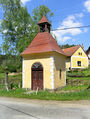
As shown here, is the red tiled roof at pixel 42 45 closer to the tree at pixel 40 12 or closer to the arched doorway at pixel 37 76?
the arched doorway at pixel 37 76

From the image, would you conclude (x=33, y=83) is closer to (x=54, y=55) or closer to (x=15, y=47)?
(x=54, y=55)

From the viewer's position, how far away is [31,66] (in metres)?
13.8

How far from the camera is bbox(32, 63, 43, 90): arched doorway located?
516 inches

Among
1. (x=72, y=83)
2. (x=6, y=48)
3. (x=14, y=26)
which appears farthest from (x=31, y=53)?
(x=14, y=26)

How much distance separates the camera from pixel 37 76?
43.6 feet

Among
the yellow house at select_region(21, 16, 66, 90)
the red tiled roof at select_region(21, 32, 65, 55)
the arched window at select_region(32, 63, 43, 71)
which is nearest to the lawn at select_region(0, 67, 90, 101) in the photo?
the yellow house at select_region(21, 16, 66, 90)

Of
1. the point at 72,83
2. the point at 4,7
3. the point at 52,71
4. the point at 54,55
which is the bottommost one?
the point at 72,83

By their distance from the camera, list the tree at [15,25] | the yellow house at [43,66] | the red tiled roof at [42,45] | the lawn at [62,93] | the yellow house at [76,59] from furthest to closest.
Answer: the yellow house at [76,59]
the tree at [15,25]
the red tiled roof at [42,45]
the yellow house at [43,66]
the lawn at [62,93]

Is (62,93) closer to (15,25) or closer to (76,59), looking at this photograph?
(15,25)

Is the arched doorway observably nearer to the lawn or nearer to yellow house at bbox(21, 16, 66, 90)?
yellow house at bbox(21, 16, 66, 90)

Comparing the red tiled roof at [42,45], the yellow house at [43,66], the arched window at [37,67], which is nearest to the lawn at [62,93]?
Answer: the yellow house at [43,66]

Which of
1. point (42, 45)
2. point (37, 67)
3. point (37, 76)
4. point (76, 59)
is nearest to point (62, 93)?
point (37, 76)

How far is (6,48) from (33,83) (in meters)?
11.2

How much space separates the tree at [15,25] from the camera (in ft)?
73.5
